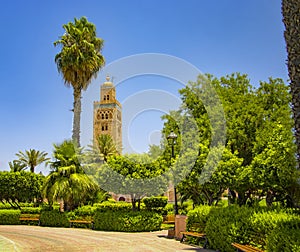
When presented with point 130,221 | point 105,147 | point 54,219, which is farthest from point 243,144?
point 105,147

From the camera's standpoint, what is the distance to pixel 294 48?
23.2ft

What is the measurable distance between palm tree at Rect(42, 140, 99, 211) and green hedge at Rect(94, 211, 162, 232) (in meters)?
2.83

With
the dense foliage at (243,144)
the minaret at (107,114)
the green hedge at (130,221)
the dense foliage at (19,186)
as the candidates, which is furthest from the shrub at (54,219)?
the minaret at (107,114)

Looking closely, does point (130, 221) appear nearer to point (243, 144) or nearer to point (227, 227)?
point (243, 144)

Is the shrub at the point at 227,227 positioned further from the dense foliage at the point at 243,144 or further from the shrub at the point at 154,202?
the shrub at the point at 154,202

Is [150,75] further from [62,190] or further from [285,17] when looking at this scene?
[285,17]

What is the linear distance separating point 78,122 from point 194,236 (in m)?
16.5

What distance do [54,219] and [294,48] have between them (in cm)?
1981

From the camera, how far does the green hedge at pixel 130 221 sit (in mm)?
18859

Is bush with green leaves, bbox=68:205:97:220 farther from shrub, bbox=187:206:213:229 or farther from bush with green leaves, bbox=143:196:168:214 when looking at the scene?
shrub, bbox=187:206:213:229

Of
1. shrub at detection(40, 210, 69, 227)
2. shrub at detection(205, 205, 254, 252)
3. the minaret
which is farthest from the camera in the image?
the minaret

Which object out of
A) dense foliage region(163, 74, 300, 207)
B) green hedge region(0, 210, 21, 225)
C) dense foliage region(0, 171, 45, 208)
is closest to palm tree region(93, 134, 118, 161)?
dense foliage region(0, 171, 45, 208)

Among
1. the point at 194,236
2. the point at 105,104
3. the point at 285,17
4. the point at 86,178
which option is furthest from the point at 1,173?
the point at 105,104

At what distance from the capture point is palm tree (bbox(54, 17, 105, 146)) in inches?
1066
